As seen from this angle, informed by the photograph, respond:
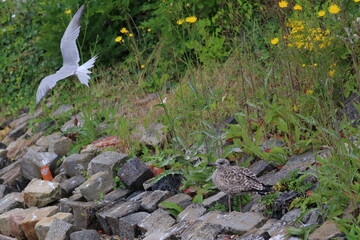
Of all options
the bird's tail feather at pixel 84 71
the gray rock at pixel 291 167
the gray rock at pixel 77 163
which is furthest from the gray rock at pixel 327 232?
the bird's tail feather at pixel 84 71

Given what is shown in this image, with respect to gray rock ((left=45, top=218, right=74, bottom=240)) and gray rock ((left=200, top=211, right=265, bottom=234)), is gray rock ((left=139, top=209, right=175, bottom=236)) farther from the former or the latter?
gray rock ((left=45, top=218, right=74, bottom=240))

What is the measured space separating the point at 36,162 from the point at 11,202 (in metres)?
0.67

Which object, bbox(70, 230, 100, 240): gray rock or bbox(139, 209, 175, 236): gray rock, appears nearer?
bbox(139, 209, 175, 236): gray rock

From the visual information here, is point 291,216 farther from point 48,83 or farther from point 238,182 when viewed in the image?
point 48,83

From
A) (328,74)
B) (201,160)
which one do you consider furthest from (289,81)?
(201,160)

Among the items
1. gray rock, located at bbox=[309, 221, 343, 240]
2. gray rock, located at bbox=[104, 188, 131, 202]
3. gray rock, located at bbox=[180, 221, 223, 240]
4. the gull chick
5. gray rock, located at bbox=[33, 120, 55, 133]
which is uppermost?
the gull chick

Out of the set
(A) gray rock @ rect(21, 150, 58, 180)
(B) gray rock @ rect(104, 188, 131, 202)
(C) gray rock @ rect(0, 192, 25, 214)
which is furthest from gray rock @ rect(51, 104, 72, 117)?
(B) gray rock @ rect(104, 188, 131, 202)

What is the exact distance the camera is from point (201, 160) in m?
5.61

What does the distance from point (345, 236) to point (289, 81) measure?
210 cm

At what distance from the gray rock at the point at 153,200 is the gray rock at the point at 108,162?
781 mm

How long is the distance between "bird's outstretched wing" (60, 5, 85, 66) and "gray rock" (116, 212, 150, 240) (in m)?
2.62

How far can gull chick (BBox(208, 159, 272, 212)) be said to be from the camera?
14.6ft

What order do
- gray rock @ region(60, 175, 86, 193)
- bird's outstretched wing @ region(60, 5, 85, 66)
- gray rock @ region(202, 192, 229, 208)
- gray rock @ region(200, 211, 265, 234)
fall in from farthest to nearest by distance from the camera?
bird's outstretched wing @ region(60, 5, 85, 66), gray rock @ region(60, 175, 86, 193), gray rock @ region(202, 192, 229, 208), gray rock @ region(200, 211, 265, 234)

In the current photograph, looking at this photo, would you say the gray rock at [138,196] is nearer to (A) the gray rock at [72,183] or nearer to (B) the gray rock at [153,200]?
(B) the gray rock at [153,200]
